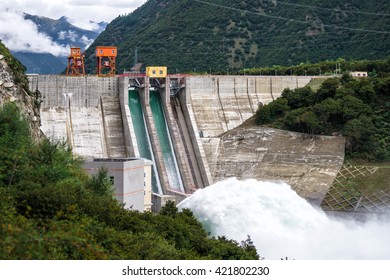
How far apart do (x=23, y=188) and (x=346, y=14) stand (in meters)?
84.0

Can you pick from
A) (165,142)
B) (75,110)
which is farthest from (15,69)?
(165,142)

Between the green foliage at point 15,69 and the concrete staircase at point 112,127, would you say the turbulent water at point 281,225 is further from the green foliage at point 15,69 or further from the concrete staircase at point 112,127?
the green foliage at point 15,69

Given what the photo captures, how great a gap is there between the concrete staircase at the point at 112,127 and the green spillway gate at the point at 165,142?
298 centimetres

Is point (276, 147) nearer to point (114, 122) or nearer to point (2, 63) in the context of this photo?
point (114, 122)

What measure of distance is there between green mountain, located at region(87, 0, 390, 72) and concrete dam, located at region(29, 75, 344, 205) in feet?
131

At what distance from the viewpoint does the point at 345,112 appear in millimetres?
57625

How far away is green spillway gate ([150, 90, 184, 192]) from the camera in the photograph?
5453cm

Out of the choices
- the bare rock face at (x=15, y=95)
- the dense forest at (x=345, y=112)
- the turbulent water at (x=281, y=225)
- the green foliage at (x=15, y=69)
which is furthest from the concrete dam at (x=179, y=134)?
the bare rock face at (x=15, y=95)

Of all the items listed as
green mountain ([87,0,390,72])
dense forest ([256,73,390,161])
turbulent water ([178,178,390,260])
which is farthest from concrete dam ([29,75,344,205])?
green mountain ([87,0,390,72])

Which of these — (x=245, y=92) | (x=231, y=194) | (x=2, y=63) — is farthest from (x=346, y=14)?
(x=2, y=63)

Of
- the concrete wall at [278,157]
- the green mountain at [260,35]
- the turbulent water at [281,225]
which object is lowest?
the turbulent water at [281,225]

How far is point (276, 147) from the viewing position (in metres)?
57.0

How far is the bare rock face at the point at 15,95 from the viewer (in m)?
37.9

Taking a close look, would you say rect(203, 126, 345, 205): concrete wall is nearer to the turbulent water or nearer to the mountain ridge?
the turbulent water
